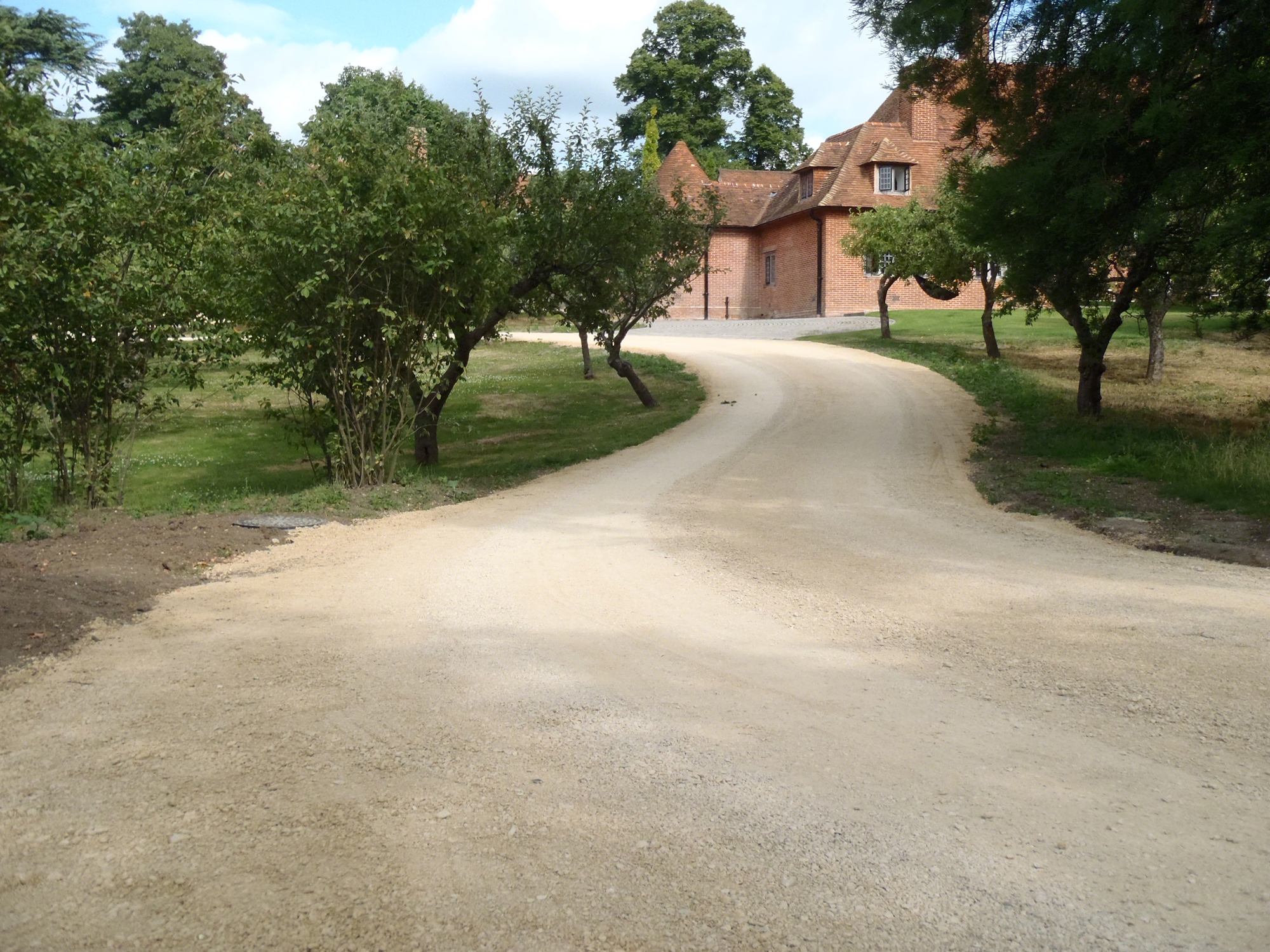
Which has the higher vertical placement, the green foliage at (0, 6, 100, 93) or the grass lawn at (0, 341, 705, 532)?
the green foliage at (0, 6, 100, 93)

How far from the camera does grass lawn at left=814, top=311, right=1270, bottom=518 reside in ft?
38.8

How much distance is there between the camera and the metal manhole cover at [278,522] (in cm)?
1016

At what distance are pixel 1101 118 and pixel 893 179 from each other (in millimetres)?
29615

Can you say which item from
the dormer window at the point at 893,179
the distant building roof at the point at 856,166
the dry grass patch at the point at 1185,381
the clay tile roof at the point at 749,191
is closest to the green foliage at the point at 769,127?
the clay tile roof at the point at 749,191

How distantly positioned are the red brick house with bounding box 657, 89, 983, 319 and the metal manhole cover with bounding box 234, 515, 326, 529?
1172 inches

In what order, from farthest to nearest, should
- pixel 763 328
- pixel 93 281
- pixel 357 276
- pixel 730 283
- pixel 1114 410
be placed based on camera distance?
pixel 730 283 → pixel 763 328 → pixel 1114 410 → pixel 357 276 → pixel 93 281

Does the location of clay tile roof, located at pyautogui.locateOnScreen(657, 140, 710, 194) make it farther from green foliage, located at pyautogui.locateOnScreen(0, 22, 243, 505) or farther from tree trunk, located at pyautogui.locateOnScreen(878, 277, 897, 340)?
green foliage, located at pyautogui.locateOnScreen(0, 22, 243, 505)

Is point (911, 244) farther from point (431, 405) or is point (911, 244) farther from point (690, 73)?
point (690, 73)

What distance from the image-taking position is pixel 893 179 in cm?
4122

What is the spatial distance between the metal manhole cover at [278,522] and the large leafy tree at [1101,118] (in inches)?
374

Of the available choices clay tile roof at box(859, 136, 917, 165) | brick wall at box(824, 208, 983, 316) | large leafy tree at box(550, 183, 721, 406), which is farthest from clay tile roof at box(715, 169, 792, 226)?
large leafy tree at box(550, 183, 721, 406)

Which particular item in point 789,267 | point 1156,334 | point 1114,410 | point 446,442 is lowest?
point 446,442

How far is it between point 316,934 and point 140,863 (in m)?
0.85

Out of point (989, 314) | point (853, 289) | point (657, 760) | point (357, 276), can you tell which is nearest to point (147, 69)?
point (853, 289)
